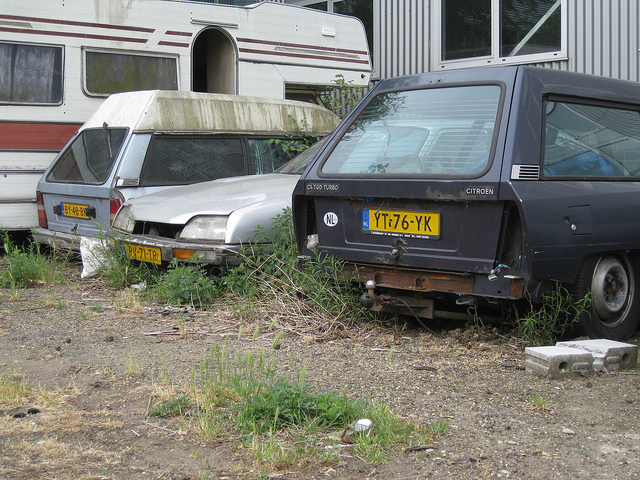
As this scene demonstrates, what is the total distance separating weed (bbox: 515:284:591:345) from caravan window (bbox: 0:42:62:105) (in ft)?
20.5

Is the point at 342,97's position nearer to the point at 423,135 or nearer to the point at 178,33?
the point at 178,33

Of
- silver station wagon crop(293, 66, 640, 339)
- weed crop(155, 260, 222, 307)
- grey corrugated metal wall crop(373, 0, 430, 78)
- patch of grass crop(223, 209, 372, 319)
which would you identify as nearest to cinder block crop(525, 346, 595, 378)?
Result: silver station wagon crop(293, 66, 640, 339)

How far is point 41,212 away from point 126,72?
2.07 meters

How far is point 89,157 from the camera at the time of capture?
7660mm

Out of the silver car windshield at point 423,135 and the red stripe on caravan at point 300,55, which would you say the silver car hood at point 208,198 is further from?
the red stripe on caravan at point 300,55

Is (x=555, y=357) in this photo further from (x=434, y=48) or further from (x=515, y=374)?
(x=434, y=48)

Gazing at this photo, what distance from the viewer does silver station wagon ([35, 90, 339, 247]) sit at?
7199mm

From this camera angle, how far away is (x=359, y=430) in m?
3.08

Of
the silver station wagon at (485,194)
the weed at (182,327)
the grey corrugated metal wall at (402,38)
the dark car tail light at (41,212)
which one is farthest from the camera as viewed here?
the grey corrugated metal wall at (402,38)

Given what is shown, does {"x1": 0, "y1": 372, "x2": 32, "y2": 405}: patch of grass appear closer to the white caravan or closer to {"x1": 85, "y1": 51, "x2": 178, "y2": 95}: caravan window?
the white caravan

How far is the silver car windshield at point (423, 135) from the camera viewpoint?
439 centimetres

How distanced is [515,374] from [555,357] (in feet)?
0.82

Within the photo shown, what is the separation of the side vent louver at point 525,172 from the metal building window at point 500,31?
691cm

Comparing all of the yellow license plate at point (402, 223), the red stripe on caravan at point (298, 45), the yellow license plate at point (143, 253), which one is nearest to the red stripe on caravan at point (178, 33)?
the red stripe on caravan at point (298, 45)
